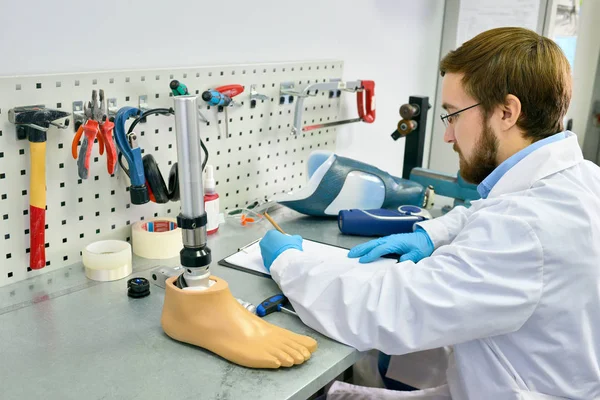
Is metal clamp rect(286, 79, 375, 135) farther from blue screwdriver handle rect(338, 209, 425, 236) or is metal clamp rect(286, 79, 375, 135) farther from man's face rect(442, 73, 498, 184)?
man's face rect(442, 73, 498, 184)

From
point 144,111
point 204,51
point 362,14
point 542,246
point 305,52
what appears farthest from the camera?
point 362,14

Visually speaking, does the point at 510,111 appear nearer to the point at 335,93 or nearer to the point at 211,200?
the point at 211,200

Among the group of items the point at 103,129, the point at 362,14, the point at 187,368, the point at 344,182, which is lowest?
the point at 187,368

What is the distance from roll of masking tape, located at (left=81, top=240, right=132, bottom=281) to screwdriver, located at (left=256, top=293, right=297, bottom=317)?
358mm

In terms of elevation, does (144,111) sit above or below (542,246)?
above

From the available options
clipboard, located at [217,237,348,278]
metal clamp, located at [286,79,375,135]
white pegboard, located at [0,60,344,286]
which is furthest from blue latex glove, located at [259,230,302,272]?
metal clamp, located at [286,79,375,135]

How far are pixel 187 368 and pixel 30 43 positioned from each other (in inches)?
29.9

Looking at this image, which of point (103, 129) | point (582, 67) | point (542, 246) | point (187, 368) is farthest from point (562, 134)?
point (582, 67)

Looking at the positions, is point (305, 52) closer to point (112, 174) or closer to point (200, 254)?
point (112, 174)

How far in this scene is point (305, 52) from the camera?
1.97 metres

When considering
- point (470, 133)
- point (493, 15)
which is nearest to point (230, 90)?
point (470, 133)

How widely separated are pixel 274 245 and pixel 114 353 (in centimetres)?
44

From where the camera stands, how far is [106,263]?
1.31 meters

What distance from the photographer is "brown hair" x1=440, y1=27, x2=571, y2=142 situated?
118 centimetres
